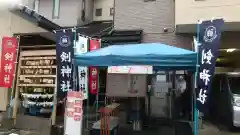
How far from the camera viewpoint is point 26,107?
10.8 m

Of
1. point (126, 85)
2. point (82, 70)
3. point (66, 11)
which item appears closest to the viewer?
point (82, 70)

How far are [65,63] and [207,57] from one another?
3.86 metres

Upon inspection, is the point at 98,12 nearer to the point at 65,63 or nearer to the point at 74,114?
the point at 65,63

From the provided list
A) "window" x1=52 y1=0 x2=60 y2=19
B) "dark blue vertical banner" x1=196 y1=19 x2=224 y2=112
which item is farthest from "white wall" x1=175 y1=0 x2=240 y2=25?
"window" x1=52 y1=0 x2=60 y2=19

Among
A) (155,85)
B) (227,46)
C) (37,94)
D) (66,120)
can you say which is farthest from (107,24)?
(66,120)

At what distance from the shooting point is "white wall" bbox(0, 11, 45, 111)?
1175 centimetres

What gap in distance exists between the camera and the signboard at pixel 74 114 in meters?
6.02

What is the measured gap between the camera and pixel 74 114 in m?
6.07

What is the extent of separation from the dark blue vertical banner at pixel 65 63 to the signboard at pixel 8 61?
4.72 meters

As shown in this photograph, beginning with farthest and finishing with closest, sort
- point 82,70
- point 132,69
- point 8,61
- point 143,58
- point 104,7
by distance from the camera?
point 104,7
point 8,61
point 82,70
point 132,69
point 143,58

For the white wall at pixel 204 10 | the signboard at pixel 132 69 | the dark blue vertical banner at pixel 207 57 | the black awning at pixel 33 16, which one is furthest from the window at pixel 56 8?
the dark blue vertical banner at pixel 207 57

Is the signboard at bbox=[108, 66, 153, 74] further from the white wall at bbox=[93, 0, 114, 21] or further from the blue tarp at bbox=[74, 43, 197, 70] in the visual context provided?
the white wall at bbox=[93, 0, 114, 21]

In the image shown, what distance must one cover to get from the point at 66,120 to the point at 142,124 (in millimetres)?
5040

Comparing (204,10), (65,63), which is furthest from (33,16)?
(204,10)
